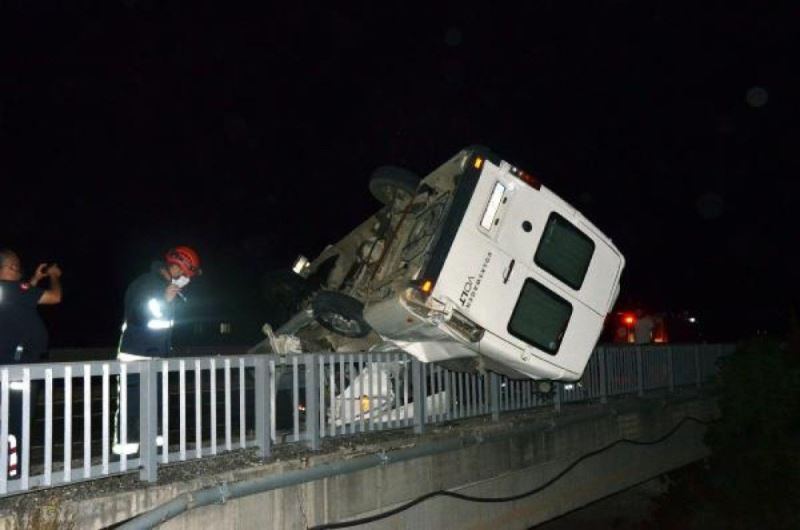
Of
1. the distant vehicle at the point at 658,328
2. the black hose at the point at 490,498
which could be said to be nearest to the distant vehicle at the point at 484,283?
the black hose at the point at 490,498

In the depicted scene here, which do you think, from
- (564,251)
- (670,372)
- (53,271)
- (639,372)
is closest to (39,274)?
(53,271)

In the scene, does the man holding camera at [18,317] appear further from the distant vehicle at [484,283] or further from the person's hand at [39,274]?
the distant vehicle at [484,283]

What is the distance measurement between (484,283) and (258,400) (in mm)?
2246

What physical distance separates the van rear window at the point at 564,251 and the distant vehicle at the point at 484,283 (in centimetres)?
1

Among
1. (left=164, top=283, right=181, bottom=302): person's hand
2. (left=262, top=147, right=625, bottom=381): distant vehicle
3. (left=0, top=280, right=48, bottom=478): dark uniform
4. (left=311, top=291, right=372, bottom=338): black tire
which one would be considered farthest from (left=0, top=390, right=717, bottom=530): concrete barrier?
(left=164, top=283, right=181, bottom=302): person's hand

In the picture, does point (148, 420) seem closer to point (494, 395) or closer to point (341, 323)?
point (341, 323)

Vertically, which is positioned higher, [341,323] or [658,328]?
[341,323]

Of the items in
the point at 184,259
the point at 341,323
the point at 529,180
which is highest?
the point at 529,180

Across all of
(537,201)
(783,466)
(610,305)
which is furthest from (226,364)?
(783,466)

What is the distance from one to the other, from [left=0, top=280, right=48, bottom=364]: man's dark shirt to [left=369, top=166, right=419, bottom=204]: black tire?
4215mm

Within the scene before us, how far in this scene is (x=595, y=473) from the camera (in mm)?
9648

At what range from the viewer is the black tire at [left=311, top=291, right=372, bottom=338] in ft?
24.2

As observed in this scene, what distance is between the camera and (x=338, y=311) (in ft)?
24.2

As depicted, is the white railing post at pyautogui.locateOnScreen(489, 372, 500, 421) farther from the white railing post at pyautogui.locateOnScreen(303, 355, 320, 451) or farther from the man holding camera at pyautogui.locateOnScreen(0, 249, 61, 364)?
the man holding camera at pyautogui.locateOnScreen(0, 249, 61, 364)
